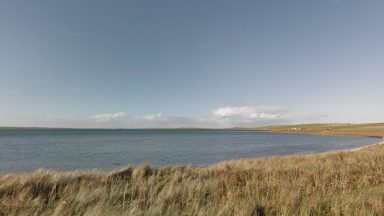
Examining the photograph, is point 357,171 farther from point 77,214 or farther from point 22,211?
point 22,211

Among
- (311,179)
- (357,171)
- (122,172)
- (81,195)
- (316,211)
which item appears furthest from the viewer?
(122,172)

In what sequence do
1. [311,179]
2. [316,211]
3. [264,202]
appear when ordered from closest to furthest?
1. [316,211]
2. [264,202]
3. [311,179]

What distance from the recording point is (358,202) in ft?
14.7

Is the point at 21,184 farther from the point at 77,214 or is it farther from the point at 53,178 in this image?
the point at 77,214

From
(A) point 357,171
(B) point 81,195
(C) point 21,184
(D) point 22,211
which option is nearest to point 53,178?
(C) point 21,184

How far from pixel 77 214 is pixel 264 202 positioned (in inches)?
132

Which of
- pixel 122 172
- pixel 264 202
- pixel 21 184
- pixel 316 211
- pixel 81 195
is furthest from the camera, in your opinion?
pixel 122 172

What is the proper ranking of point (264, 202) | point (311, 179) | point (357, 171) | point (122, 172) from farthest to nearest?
point (122, 172)
point (357, 171)
point (311, 179)
point (264, 202)

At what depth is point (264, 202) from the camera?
473 cm

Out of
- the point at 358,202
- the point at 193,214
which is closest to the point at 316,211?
the point at 358,202

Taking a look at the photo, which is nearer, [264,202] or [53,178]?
[264,202]

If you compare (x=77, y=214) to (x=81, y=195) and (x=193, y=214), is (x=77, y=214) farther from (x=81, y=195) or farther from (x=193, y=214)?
(x=193, y=214)

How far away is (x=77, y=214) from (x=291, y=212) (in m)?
3.57

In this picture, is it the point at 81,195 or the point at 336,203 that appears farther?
the point at 81,195
